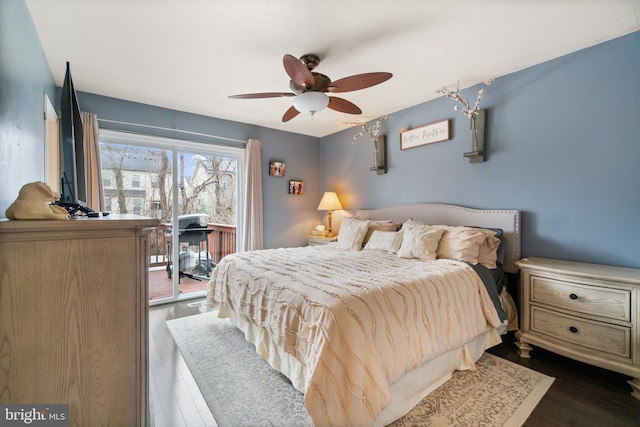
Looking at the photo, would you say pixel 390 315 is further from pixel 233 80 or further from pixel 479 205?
pixel 233 80

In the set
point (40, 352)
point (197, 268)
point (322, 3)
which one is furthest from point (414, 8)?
point (197, 268)

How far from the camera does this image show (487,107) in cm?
286

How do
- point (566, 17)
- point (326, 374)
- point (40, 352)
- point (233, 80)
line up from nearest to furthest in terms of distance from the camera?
1. point (40, 352)
2. point (326, 374)
3. point (566, 17)
4. point (233, 80)

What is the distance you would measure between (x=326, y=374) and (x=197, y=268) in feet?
11.3

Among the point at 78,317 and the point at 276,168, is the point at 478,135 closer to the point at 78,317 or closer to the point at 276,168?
the point at 276,168

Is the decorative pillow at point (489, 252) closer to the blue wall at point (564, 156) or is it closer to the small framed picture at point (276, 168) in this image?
the blue wall at point (564, 156)

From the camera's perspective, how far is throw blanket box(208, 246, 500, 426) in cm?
131

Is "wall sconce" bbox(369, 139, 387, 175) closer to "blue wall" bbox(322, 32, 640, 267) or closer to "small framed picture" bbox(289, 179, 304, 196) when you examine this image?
"blue wall" bbox(322, 32, 640, 267)

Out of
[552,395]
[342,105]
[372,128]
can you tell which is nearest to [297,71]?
[342,105]

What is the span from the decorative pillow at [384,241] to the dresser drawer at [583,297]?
3.97 ft

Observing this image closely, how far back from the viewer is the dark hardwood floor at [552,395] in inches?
62.6

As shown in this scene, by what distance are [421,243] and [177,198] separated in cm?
329

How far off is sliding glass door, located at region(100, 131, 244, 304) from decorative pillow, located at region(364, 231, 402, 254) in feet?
7.44

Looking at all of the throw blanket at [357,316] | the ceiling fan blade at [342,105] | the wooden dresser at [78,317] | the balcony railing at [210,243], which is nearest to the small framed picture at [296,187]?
the balcony railing at [210,243]
